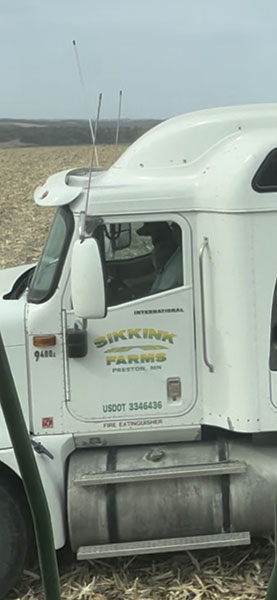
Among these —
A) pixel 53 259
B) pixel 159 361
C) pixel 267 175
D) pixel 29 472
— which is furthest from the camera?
pixel 53 259

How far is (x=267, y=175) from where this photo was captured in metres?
3.75

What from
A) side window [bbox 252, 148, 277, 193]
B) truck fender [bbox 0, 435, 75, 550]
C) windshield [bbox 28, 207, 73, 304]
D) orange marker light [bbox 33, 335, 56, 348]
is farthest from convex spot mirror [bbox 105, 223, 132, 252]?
truck fender [bbox 0, 435, 75, 550]

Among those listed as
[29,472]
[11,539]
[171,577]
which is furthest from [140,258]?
[29,472]

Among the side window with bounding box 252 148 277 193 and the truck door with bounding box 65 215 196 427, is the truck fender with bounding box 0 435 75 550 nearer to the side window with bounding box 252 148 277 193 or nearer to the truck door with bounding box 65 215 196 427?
the truck door with bounding box 65 215 196 427

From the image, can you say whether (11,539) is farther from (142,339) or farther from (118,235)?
(118,235)

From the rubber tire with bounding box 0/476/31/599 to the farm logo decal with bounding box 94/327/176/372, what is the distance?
0.93m

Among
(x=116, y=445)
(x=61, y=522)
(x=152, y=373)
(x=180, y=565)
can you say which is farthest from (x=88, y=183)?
(x=180, y=565)

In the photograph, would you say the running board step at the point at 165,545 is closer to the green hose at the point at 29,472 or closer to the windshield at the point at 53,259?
the windshield at the point at 53,259

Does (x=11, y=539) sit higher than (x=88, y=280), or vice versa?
(x=88, y=280)

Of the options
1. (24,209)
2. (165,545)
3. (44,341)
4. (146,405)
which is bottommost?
(165,545)

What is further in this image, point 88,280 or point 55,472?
point 55,472

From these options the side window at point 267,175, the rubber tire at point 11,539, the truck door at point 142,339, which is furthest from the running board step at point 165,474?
the side window at point 267,175

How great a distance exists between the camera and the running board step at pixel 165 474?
12.8ft

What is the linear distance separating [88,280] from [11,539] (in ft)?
5.07
